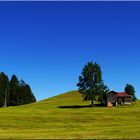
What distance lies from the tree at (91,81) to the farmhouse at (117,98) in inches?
183

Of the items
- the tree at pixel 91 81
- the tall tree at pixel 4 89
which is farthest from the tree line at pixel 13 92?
the tree at pixel 91 81

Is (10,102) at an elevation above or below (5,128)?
above

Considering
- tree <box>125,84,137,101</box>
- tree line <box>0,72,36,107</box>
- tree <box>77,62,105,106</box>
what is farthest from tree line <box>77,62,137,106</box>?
tree line <box>0,72,36,107</box>

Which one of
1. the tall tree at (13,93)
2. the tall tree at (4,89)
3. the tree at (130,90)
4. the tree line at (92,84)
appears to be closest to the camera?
the tree line at (92,84)

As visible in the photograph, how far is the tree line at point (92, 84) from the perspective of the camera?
386ft

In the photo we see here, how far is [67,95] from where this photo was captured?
17150 centimetres

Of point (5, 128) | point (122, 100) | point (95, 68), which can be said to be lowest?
point (5, 128)

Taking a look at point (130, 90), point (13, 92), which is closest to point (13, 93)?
point (13, 92)

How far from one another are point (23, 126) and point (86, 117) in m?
18.9

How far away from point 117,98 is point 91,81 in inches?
422

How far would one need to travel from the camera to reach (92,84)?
11981cm

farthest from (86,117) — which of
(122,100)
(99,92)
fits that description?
(122,100)

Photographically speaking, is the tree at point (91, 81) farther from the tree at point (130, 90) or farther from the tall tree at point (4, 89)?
the tall tree at point (4, 89)

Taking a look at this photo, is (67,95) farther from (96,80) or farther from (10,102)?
(96,80)
